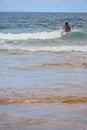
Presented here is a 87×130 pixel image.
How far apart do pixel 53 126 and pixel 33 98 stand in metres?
1.87

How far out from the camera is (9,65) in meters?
12.3

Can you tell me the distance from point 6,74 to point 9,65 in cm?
184

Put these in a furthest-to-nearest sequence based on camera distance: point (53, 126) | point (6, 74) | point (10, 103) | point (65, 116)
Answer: point (6, 74), point (10, 103), point (65, 116), point (53, 126)

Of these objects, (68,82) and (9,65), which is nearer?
(68,82)

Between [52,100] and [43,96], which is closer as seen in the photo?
[52,100]

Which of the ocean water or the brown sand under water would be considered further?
the brown sand under water

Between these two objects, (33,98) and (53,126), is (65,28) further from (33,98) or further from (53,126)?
(53,126)

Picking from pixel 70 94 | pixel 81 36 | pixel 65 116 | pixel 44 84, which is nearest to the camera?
pixel 65 116

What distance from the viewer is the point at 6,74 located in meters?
10.5

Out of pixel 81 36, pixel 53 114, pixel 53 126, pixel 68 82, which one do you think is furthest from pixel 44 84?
pixel 81 36

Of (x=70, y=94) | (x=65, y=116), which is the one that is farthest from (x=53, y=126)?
(x=70, y=94)

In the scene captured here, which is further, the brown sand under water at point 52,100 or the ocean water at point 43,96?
the brown sand under water at point 52,100

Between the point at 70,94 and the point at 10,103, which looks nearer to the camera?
the point at 10,103

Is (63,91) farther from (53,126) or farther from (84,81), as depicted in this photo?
(53,126)
